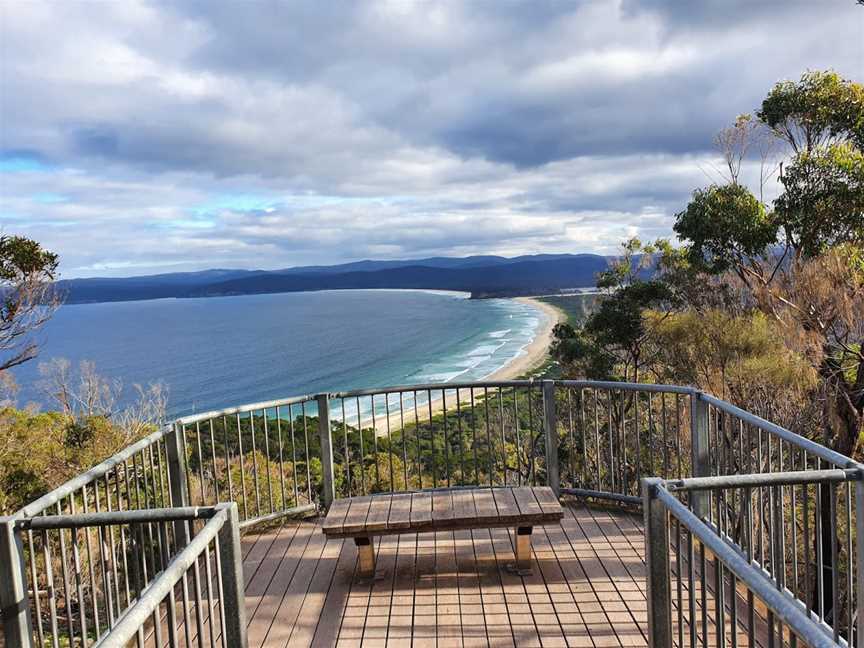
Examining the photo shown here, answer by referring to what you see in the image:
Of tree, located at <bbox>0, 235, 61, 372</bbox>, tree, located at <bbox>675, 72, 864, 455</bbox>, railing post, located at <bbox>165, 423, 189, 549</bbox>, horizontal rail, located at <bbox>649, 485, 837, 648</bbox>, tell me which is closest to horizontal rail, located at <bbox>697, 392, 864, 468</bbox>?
horizontal rail, located at <bbox>649, 485, 837, 648</bbox>

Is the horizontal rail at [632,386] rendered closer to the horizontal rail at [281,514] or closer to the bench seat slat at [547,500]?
the bench seat slat at [547,500]

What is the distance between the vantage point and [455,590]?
3.69m

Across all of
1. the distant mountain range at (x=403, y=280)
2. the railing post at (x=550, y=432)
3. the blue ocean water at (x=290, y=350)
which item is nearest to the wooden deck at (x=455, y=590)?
the railing post at (x=550, y=432)

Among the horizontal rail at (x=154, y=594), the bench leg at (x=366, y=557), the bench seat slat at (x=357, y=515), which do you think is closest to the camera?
the horizontal rail at (x=154, y=594)

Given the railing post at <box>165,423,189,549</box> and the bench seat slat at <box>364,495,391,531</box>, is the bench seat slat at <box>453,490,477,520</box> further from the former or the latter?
the railing post at <box>165,423,189,549</box>

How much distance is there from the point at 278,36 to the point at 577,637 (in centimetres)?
812

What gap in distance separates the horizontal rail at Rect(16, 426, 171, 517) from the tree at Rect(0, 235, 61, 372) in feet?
29.3

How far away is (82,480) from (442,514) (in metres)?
2.00

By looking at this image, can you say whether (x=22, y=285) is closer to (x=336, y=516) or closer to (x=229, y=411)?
(x=229, y=411)

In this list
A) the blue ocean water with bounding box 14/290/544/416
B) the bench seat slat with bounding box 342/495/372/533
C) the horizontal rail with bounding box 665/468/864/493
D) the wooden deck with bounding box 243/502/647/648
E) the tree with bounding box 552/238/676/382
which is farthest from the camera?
the blue ocean water with bounding box 14/290/544/416

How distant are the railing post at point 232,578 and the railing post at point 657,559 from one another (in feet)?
4.75

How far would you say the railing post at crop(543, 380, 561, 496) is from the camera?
4.68m

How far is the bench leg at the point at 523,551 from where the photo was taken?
3875 millimetres

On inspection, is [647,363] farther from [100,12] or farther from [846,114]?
[100,12]
